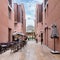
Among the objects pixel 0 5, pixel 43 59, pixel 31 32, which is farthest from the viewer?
pixel 31 32

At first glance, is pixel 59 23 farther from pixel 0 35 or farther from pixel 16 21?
pixel 16 21

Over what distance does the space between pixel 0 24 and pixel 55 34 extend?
306 inches

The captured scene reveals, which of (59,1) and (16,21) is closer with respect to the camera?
(59,1)

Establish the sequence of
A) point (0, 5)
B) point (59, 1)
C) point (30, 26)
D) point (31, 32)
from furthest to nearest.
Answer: point (30, 26)
point (31, 32)
point (0, 5)
point (59, 1)

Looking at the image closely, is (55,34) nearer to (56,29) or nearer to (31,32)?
(56,29)

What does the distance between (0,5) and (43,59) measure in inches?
468

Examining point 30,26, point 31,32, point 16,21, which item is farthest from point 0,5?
point 30,26

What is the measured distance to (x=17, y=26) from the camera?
183 ft

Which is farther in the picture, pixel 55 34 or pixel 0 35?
pixel 0 35

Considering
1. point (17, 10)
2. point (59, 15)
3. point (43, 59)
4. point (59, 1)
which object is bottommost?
point (43, 59)

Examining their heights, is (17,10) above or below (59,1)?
above

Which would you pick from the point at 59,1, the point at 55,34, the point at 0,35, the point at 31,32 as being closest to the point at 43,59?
the point at 55,34

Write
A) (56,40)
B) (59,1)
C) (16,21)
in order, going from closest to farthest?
1. (59,1)
2. (56,40)
3. (16,21)

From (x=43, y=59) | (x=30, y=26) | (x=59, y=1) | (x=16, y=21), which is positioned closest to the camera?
(x=43, y=59)
